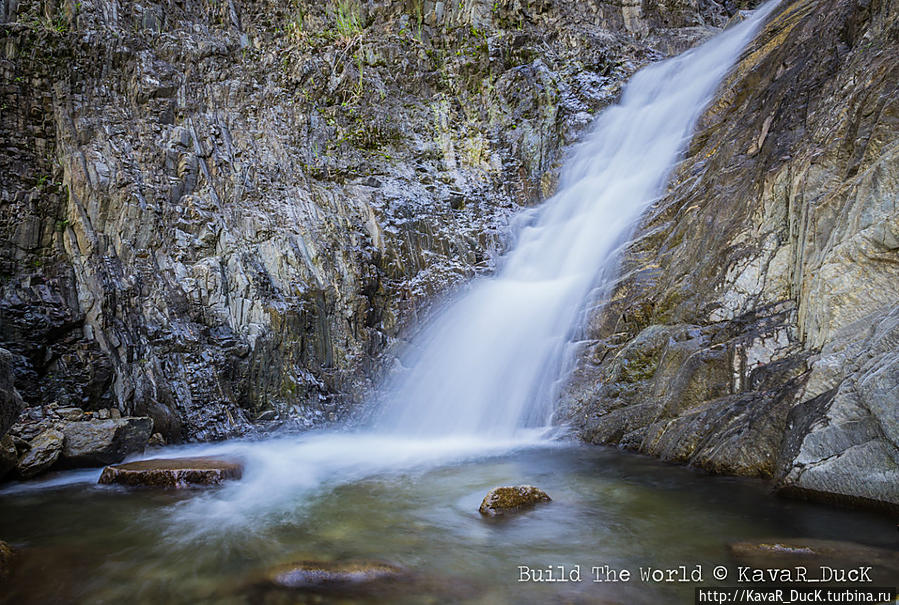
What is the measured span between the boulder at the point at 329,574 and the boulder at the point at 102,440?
19.8 ft

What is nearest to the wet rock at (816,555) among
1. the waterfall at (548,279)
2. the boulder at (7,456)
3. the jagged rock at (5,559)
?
the jagged rock at (5,559)

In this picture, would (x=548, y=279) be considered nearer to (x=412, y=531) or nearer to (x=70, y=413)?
(x=412, y=531)

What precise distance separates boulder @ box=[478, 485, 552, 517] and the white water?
1.05 meters

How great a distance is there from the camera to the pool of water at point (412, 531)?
11.1ft

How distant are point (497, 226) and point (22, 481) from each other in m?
11.7

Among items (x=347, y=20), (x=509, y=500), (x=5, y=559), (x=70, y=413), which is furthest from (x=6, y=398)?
(x=347, y=20)

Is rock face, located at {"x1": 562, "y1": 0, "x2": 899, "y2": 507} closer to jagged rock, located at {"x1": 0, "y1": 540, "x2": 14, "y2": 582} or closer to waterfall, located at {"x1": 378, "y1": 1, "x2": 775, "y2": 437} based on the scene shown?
waterfall, located at {"x1": 378, "y1": 1, "x2": 775, "y2": 437}

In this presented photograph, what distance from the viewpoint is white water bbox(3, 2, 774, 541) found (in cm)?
707

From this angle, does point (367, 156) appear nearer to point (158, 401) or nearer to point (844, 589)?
point (158, 401)

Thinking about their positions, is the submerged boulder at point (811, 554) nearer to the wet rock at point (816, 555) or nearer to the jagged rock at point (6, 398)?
the wet rock at point (816, 555)

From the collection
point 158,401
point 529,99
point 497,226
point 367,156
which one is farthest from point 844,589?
point 529,99

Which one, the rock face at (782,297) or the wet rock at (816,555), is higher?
the rock face at (782,297)

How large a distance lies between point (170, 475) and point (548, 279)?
9.16 metres

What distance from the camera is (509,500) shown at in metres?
5.02
